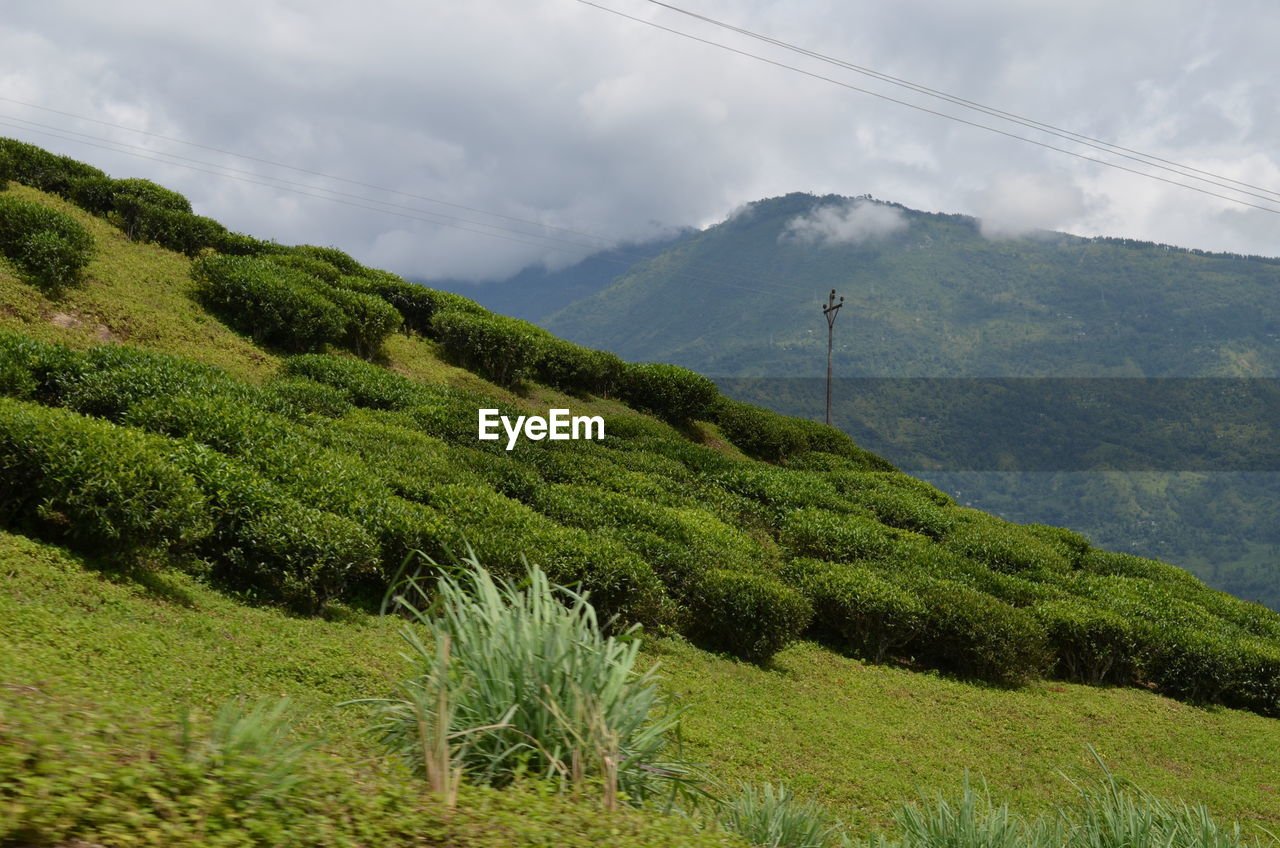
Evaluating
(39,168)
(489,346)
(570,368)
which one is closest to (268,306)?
(489,346)

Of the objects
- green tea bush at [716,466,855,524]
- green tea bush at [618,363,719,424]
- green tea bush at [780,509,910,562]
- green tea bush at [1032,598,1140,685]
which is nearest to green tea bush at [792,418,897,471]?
green tea bush at [618,363,719,424]

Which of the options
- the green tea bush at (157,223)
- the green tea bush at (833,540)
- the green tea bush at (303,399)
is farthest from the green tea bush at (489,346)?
the green tea bush at (833,540)

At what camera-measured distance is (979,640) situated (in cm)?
1453

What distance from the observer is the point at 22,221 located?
17547 mm

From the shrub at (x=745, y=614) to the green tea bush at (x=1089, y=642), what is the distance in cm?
604

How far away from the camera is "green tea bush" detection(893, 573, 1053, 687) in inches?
571

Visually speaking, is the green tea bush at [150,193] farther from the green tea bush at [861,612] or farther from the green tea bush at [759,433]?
the green tea bush at [861,612]

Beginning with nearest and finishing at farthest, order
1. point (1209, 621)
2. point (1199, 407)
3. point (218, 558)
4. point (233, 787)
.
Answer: point (233, 787) → point (218, 558) → point (1209, 621) → point (1199, 407)

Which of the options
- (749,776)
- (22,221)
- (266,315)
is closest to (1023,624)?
(749,776)

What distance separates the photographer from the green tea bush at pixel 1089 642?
16203 mm

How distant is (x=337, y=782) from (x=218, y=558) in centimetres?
747

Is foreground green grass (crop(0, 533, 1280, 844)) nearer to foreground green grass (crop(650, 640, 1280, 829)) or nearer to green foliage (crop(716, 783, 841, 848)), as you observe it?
foreground green grass (crop(650, 640, 1280, 829))

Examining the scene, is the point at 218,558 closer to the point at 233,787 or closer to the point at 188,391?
the point at 188,391

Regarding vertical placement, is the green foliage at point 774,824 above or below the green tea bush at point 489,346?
below
